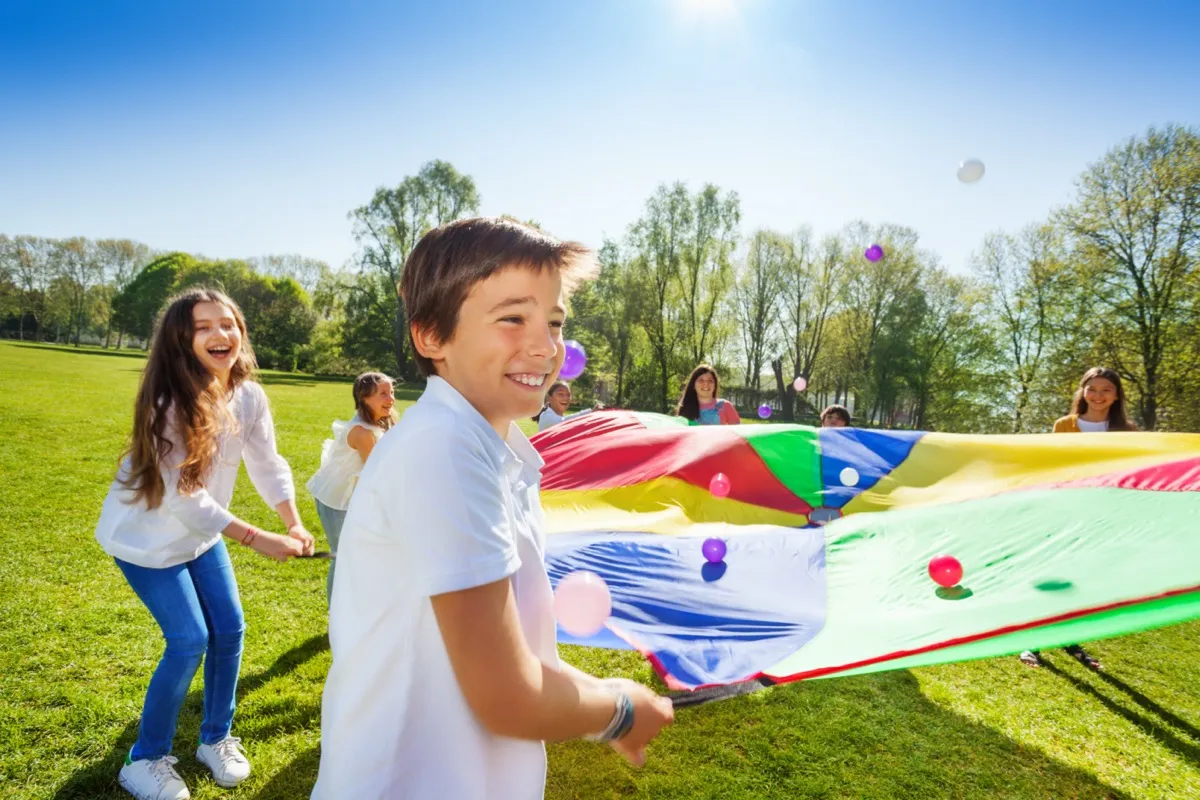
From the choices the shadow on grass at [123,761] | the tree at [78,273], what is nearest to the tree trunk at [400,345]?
the tree at [78,273]

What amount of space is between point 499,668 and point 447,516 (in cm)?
25

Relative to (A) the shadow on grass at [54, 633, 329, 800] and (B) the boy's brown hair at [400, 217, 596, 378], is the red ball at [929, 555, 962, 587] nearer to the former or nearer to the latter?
(B) the boy's brown hair at [400, 217, 596, 378]

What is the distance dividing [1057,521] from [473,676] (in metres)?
3.22

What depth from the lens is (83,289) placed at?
5756 cm

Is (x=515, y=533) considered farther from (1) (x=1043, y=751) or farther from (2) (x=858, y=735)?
(1) (x=1043, y=751)

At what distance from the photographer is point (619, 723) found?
1.16 metres

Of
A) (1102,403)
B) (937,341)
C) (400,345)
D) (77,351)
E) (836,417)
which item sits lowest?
(836,417)

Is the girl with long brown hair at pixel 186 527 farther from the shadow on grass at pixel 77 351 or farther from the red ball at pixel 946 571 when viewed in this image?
the shadow on grass at pixel 77 351

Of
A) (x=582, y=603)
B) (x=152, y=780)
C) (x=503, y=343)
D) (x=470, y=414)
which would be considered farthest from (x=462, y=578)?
(x=152, y=780)

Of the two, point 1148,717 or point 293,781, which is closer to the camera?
point 293,781

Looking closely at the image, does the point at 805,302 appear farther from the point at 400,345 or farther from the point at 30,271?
the point at 30,271

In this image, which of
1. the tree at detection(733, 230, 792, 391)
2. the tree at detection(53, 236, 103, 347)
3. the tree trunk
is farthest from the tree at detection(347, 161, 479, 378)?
the tree at detection(53, 236, 103, 347)

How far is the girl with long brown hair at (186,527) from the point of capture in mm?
2668

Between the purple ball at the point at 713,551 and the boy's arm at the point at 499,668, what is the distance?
2.35 meters
